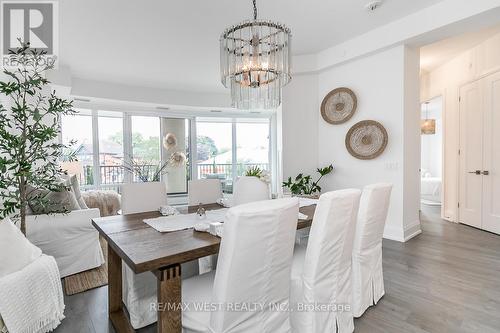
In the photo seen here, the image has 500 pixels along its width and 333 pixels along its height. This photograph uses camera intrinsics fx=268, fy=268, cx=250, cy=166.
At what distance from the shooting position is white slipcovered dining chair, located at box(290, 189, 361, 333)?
A: 1.48m

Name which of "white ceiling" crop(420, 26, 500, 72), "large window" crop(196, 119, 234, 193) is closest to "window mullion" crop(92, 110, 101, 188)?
"large window" crop(196, 119, 234, 193)

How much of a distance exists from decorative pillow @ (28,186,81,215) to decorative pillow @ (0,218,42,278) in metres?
0.76

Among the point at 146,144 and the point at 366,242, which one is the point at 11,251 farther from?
the point at 146,144

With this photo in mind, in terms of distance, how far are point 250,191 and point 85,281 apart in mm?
1828

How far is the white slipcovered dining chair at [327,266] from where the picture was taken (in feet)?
4.86

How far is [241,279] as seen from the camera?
1191mm

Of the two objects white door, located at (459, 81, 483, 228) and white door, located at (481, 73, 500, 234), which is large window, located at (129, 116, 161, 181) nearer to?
white door, located at (459, 81, 483, 228)

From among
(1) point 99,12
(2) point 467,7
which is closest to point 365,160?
(2) point 467,7

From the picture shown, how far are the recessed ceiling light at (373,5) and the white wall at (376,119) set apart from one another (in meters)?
0.75

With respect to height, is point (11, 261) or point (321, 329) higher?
point (11, 261)

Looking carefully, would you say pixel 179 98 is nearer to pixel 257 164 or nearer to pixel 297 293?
pixel 257 164

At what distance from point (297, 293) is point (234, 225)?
2.54 feet

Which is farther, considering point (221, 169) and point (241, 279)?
point (221, 169)

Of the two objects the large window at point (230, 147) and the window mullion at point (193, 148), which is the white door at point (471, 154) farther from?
the window mullion at point (193, 148)
